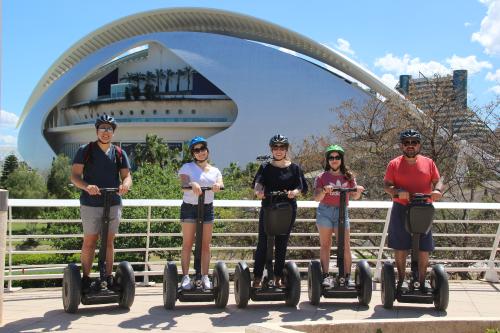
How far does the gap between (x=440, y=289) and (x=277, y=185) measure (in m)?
1.78

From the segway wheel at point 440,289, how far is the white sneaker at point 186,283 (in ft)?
7.48

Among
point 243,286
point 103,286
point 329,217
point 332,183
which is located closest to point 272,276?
point 243,286

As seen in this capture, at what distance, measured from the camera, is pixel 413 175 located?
552 cm

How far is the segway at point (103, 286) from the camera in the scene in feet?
16.3

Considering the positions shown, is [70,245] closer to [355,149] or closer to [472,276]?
[355,149]

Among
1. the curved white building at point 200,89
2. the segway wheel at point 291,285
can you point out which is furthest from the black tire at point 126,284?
the curved white building at point 200,89

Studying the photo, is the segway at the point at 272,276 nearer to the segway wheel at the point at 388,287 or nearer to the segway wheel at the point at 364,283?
the segway wheel at the point at 364,283

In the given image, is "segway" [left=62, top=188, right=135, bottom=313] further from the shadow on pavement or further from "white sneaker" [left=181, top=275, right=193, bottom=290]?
"white sneaker" [left=181, top=275, right=193, bottom=290]

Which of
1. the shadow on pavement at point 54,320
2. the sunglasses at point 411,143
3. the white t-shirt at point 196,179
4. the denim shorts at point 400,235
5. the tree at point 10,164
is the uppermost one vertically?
the tree at point 10,164

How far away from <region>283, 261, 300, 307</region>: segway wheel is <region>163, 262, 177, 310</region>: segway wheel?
1.04m

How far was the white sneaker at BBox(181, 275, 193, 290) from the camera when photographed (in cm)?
526

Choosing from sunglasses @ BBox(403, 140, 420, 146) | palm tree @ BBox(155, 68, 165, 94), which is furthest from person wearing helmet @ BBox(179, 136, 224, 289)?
palm tree @ BBox(155, 68, 165, 94)

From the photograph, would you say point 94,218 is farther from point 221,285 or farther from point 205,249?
point 221,285

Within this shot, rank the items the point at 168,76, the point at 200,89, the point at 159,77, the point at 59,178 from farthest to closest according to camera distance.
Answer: the point at 159,77 → the point at 168,76 → the point at 200,89 → the point at 59,178
